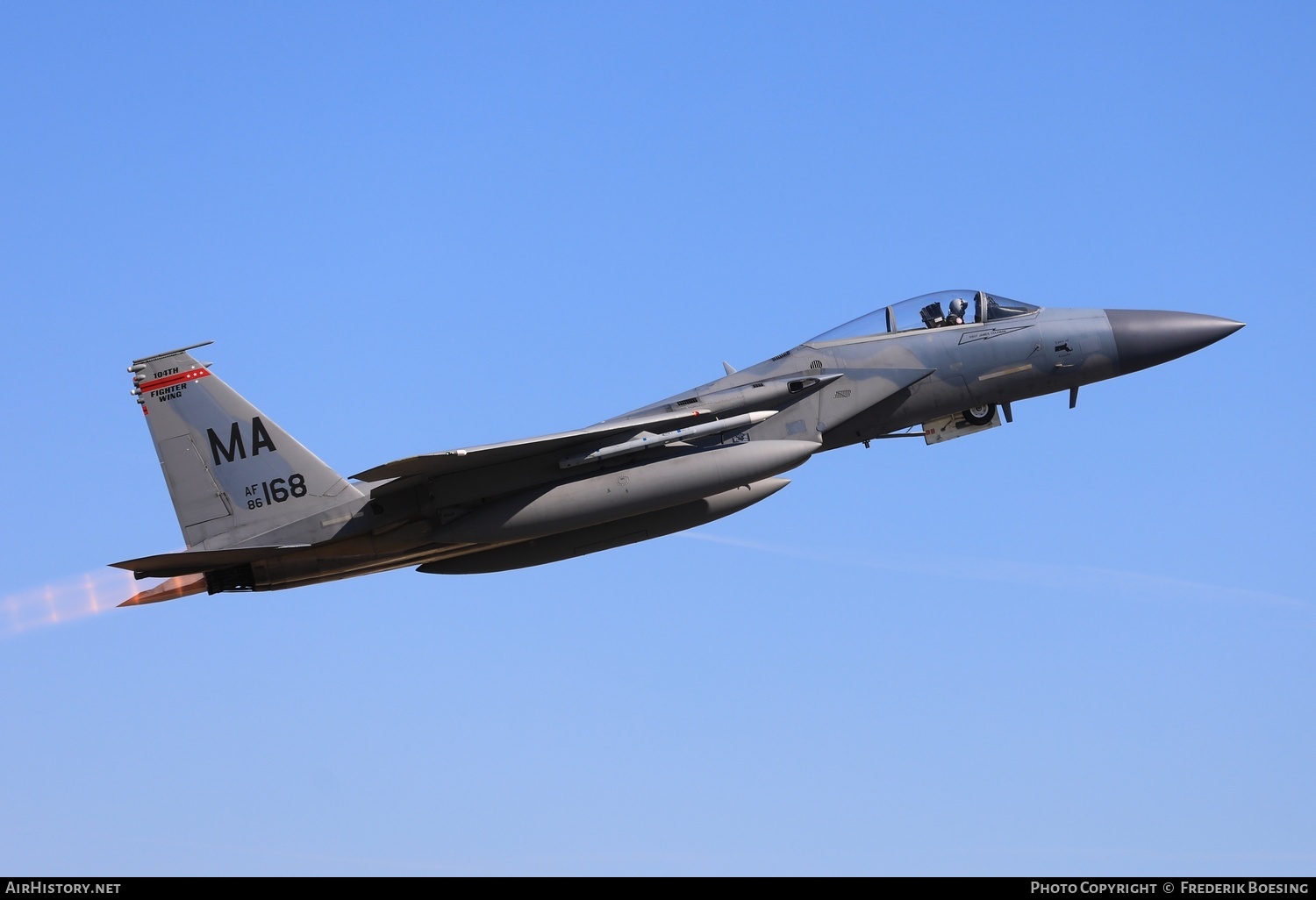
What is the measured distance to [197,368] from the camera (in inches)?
704

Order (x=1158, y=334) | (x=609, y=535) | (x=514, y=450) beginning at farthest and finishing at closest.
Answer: (x=1158, y=334), (x=609, y=535), (x=514, y=450)

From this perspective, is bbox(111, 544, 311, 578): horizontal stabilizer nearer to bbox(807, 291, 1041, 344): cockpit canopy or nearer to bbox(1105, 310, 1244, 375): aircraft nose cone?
bbox(807, 291, 1041, 344): cockpit canopy

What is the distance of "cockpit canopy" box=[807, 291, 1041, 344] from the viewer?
18.4 meters

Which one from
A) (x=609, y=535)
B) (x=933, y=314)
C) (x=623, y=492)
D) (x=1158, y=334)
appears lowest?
(x=609, y=535)

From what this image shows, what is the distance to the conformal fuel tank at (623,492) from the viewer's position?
16531 mm

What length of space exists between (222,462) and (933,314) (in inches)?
377

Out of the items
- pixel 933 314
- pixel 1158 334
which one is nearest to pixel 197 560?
pixel 933 314

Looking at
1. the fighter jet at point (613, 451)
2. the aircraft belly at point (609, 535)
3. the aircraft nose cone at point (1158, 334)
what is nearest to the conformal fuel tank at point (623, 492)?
the fighter jet at point (613, 451)

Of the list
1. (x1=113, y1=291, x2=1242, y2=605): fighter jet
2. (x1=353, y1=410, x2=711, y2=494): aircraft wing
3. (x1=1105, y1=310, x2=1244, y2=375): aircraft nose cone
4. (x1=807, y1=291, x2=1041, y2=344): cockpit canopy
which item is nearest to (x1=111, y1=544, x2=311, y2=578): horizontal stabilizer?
(x1=113, y1=291, x2=1242, y2=605): fighter jet

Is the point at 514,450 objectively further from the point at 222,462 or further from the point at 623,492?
the point at 222,462

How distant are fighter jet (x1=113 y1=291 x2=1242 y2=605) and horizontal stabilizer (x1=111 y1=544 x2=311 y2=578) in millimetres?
31

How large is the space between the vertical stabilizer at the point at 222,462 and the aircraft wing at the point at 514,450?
125 cm

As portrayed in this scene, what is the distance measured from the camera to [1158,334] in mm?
18219
